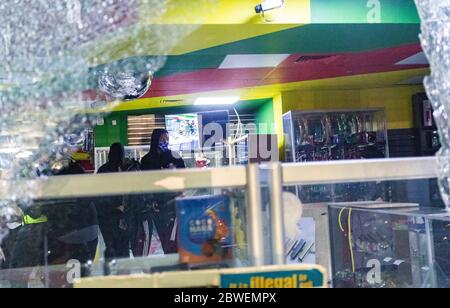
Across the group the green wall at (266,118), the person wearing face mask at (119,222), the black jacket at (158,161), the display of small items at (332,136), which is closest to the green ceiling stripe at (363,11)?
the black jacket at (158,161)

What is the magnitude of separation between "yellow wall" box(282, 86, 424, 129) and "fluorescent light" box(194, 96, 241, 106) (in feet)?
2.47

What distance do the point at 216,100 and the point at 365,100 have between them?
1.94 m

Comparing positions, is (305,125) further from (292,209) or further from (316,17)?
(292,209)

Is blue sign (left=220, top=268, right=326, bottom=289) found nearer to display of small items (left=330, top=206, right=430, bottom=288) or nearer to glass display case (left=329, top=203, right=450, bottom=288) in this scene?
glass display case (left=329, top=203, right=450, bottom=288)

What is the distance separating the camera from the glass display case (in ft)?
7.32

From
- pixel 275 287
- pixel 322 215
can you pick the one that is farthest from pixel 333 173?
pixel 322 215

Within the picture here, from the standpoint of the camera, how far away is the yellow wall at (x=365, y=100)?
241 inches

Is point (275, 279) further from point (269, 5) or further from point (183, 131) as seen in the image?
point (183, 131)

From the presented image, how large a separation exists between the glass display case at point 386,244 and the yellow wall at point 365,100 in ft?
11.1

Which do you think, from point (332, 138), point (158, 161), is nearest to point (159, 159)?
point (158, 161)

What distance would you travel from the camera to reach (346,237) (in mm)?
2729

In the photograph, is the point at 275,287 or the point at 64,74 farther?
the point at 64,74

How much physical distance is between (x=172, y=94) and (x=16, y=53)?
4.61 meters

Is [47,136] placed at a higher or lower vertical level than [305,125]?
lower
